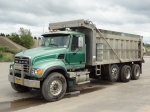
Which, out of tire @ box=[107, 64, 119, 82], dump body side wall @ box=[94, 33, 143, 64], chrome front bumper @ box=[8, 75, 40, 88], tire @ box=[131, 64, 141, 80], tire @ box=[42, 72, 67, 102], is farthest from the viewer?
tire @ box=[131, 64, 141, 80]

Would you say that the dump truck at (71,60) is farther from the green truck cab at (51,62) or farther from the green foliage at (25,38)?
the green foliage at (25,38)

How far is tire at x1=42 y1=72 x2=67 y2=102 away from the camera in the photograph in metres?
6.94

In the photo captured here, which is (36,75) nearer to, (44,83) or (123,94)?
(44,83)

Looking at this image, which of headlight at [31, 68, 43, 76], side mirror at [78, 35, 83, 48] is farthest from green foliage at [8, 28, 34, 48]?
headlight at [31, 68, 43, 76]

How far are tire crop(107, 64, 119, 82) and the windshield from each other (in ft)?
11.1

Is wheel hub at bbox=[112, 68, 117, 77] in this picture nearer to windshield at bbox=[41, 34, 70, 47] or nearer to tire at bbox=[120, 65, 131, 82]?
tire at bbox=[120, 65, 131, 82]

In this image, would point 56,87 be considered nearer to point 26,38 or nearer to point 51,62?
point 51,62

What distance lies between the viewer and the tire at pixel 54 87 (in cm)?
694

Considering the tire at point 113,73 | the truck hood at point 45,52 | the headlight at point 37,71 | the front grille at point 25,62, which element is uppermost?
the truck hood at point 45,52

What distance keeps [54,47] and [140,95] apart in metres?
3.85

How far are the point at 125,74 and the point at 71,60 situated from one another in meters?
4.26

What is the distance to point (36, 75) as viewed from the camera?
270 inches

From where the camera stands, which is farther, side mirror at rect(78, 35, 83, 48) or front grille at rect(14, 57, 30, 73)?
side mirror at rect(78, 35, 83, 48)

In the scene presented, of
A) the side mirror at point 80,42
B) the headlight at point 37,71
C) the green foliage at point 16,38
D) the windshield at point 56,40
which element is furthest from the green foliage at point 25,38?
the headlight at point 37,71
